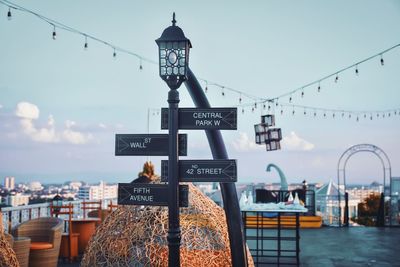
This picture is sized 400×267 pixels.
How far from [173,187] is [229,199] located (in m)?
0.79

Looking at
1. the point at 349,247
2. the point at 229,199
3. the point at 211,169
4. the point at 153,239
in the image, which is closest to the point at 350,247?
the point at 349,247

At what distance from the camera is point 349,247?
29.2 ft

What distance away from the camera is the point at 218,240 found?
157 inches

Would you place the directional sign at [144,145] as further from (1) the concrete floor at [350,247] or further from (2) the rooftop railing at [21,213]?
(1) the concrete floor at [350,247]

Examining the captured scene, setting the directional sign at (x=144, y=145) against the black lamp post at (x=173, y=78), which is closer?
the black lamp post at (x=173, y=78)

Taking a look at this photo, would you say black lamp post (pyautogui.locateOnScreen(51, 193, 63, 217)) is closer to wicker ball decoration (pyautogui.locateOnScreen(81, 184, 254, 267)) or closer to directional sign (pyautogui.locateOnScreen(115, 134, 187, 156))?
wicker ball decoration (pyautogui.locateOnScreen(81, 184, 254, 267))

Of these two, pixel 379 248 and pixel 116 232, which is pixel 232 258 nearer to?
pixel 116 232

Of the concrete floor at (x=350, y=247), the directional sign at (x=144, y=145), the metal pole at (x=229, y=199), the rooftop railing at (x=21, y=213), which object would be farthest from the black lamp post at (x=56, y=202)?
the directional sign at (x=144, y=145)

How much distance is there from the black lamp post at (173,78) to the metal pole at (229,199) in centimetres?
53

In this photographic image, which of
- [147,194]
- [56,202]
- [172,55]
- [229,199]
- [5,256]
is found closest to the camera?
[172,55]

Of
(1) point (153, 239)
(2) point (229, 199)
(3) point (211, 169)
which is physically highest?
(3) point (211, 169)

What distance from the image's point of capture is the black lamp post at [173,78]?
3.16m

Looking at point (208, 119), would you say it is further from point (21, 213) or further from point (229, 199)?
point (21, 213)

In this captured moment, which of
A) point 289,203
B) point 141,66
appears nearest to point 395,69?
point 289,203
